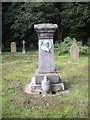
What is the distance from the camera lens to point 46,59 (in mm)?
5641

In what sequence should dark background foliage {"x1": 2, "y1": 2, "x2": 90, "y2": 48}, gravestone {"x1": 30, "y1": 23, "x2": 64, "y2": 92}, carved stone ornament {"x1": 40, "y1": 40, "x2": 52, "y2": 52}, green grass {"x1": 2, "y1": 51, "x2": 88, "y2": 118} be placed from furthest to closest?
1. dark background foliage {"x1": 2, "y1": 2, "x2": 90, "y2": 48}
2. carved stone ornament {"x1": 40, "y1": 40, "x2": 52, "y2": 52}
3. gravestone {"x1": 30, "y1": 23, "x2": 64, "y2": 92}
4. green grass {"x1": 2, "y1": 51, "x2": 88, "y2": 118}

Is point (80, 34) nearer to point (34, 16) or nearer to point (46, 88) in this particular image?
point (34, 16)

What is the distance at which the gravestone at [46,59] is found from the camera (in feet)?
17.8

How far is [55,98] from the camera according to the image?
16.0 feet

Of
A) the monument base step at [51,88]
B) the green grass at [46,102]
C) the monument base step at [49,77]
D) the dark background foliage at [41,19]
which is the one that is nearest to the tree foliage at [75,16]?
the dark background foliage at [41,19]

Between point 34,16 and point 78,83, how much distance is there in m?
14.2

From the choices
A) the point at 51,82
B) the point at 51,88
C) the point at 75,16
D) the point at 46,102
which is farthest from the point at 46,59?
the point at 75,16

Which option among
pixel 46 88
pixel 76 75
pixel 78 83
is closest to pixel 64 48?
pixel 76 75

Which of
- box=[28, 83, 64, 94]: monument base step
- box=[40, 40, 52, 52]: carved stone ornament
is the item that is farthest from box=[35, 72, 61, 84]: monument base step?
box=[40, 40, 52, 52]: carved stone ornament

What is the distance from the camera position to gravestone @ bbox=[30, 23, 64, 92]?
542 centimetres

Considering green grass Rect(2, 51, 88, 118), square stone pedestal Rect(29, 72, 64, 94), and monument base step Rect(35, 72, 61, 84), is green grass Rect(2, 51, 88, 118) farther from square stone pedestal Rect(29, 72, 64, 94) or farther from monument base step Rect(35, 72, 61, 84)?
monument base step Rect(35, 72, 61, 84)

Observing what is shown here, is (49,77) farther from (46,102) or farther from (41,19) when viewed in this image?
(41,19)

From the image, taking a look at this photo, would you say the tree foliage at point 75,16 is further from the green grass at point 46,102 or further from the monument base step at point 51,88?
the monument base step at point 51,88

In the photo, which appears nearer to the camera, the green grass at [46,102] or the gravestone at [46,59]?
the green grass at [46,102]
